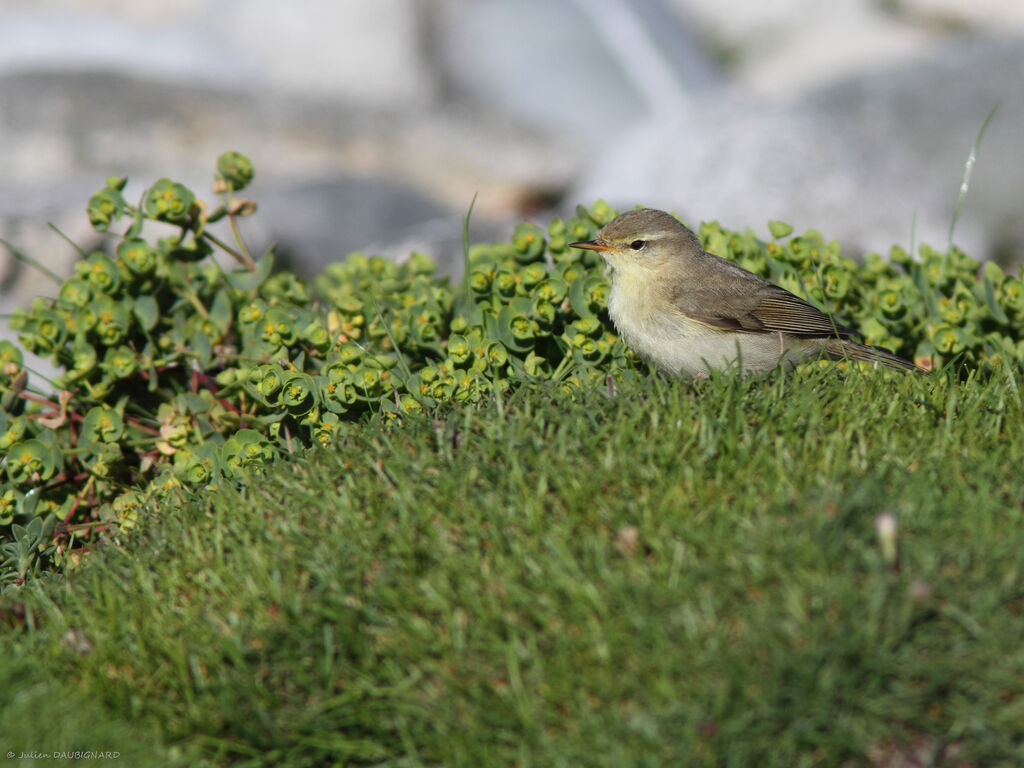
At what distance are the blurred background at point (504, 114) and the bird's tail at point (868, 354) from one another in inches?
39.4

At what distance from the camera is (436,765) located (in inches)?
112

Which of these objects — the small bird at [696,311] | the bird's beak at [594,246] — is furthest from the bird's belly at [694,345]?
the bird's beak at [594,246]

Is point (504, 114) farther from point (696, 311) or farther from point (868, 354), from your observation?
point (868, 354)

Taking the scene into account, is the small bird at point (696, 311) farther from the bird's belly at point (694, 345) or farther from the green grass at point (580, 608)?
the green grass at point (580, 608)

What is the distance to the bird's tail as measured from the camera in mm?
4527

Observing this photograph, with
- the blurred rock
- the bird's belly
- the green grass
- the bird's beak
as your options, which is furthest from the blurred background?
the green grass

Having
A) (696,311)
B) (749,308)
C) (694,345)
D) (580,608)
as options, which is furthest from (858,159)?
(580,608)

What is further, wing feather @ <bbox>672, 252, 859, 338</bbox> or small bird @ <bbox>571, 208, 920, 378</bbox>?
wing feather @ <bbox>672, 252, 859, 338</bbox>

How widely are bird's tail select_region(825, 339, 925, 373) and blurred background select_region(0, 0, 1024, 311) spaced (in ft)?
3.28

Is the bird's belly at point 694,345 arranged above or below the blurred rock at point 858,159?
below

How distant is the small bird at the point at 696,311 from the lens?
4.54 m

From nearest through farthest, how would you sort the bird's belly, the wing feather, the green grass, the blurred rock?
the green grass
the bird's belly
the wing feather
the blurred rock

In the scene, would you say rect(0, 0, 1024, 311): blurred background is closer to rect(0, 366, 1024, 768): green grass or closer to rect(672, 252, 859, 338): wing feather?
rect(672, 252, 859, 338): wing feather

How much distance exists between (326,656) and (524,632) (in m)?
0.59
